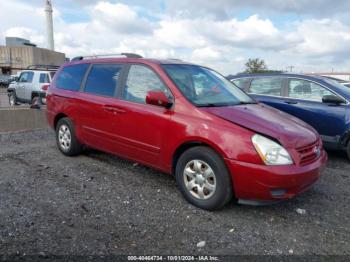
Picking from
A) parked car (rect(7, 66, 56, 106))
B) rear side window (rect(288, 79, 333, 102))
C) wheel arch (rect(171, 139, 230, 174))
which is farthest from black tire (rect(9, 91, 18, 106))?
wheel arch (rect(171, 139, 230, 174))

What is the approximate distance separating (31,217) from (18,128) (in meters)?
6.07

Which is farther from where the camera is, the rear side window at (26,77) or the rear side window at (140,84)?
the rear side window at (26,77)

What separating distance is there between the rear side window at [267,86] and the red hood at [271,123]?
264 centimetres

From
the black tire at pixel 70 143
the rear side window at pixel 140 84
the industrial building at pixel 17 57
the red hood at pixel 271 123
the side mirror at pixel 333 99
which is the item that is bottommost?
the black tire at pixel 70 143

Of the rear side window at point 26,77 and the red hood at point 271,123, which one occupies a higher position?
the rear side window at point 26,77

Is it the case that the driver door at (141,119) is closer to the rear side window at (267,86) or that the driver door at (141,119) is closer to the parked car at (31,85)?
the rear side window at (267,86)

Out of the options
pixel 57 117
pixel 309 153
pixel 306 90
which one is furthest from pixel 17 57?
pixel 309 153

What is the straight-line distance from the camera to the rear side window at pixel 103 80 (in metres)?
5.21

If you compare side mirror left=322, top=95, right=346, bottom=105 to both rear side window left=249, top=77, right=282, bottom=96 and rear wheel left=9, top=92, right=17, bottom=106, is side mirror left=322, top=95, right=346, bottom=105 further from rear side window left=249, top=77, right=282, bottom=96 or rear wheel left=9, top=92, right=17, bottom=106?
rear wheel left=9, top=92, right=17, bottom=106

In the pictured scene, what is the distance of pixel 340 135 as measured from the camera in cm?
621

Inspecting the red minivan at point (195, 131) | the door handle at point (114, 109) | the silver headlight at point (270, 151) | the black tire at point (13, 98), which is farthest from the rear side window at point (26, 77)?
the silver headlight at point (270, 151)

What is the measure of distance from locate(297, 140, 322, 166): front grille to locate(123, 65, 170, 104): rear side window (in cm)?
178

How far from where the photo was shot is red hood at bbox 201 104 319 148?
12.5ft

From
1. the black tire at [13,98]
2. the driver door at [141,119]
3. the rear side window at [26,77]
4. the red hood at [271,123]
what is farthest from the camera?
the black tire at [13,98]
